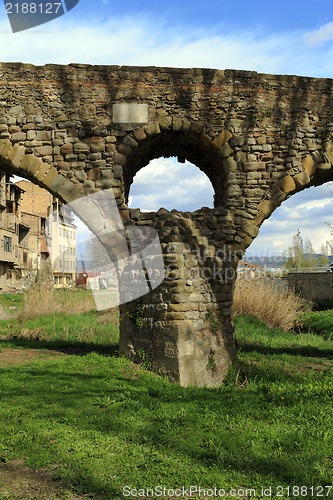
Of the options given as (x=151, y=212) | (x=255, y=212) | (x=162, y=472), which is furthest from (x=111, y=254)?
(x=162, y=472)

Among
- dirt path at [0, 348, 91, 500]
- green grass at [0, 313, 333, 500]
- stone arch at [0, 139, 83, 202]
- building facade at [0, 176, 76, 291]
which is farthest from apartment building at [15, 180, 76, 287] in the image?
dirt path at [0, 348, 91, 500]

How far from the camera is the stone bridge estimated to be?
791 centimetres

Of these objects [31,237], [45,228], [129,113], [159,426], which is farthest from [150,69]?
[45,228]

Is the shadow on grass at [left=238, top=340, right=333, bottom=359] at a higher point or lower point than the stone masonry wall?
lower

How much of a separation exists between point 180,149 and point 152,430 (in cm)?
590

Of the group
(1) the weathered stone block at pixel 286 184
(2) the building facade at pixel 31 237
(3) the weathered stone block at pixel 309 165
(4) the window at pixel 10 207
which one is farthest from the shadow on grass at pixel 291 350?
(4) the window at pixel 10 207

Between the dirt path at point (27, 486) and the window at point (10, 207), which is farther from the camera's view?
the window at point (10, 207)

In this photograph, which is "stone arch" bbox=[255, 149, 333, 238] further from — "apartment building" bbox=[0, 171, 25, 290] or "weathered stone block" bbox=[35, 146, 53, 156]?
"apartment building" bbox=[0, 171, 25, 290]

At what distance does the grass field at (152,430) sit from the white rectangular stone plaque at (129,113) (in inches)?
164

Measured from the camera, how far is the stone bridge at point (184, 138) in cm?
791

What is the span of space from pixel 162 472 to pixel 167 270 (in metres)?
3.92

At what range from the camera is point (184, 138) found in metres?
8.79

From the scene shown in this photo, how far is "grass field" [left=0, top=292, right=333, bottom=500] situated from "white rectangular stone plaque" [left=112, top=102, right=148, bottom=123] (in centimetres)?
416

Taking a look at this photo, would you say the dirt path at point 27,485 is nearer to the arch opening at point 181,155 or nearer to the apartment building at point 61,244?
the arch opening at point 181,155
